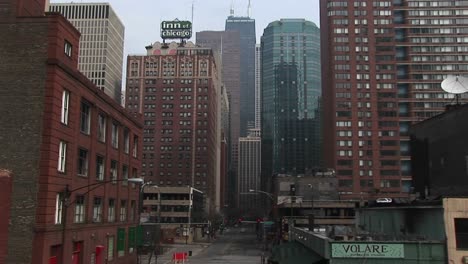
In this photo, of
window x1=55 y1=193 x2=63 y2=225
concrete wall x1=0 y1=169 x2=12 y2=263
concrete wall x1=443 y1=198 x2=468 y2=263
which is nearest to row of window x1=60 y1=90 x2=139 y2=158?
window x1=55 y1=193 x2=63 y2=225

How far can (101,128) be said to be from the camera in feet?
150

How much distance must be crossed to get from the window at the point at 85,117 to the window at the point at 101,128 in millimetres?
3126

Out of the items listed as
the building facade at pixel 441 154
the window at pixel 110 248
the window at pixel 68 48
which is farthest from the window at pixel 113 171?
the building facade at pixel 441 154

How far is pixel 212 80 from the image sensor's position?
188 meters

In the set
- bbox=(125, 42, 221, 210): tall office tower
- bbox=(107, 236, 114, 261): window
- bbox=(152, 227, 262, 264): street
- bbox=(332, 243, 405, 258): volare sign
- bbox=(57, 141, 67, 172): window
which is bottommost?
bbox=(152, 227, 262, 264): street

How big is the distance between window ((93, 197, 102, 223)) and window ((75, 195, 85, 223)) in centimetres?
276

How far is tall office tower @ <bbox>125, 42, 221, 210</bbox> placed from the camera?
183000mm

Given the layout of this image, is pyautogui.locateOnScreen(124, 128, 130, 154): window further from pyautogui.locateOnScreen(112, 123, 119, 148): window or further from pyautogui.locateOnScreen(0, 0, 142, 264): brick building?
pyautogui.locateOnScreen(0, 0, 142, 264): brick building

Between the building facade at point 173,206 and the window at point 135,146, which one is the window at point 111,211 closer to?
the window at point 135,146

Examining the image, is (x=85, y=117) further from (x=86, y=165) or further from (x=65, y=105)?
(x=65, y=105)

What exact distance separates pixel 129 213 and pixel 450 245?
38.2 meters

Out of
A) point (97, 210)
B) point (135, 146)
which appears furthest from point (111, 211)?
point (135, 146)

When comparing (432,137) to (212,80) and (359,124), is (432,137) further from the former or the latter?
(212,80)

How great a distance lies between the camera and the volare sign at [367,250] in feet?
78.3
